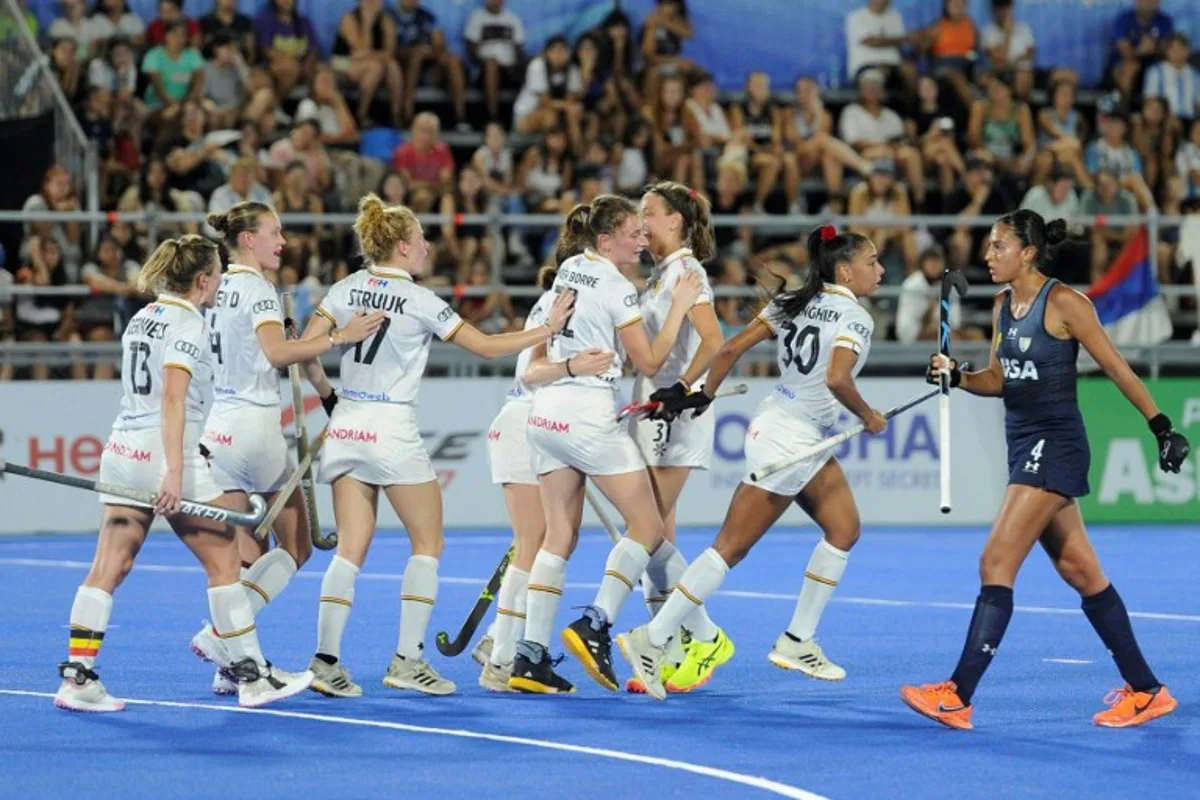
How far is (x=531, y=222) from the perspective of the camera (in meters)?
18.4

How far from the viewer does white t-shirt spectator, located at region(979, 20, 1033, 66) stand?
78.1ft

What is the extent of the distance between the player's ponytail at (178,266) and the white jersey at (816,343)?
8.81ft

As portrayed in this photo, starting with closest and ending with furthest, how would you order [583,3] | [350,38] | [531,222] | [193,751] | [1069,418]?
1. [193,751]
2. [1069,418]
3. [531,222]
4. [350,38]
5. [583,3]

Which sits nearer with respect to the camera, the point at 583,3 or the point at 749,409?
the point at 749,409

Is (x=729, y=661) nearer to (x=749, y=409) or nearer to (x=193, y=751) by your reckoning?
(x=193, y=751)

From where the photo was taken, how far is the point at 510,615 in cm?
965

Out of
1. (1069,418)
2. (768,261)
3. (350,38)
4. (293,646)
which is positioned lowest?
(293,646)

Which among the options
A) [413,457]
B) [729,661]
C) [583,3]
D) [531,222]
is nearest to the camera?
[413,457]

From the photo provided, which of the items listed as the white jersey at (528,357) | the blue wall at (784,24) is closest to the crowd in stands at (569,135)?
the blue wall at (784,24)

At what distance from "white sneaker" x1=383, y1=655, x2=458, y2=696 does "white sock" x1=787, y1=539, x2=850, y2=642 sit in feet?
6.15

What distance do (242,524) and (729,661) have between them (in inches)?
115

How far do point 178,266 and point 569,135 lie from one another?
1278 centimetres

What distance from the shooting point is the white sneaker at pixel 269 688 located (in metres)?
8.85

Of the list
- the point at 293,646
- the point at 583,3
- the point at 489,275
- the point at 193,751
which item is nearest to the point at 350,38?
the point at 583,3
